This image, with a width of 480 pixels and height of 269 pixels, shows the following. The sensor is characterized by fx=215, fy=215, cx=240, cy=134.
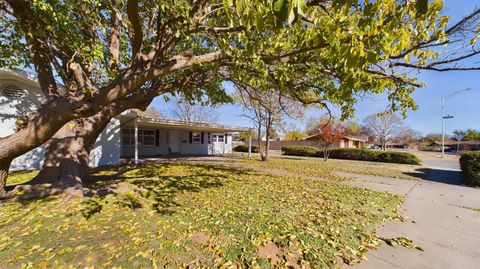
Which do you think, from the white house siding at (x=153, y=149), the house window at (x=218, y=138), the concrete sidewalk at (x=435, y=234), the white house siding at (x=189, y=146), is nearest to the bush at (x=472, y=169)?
the concrete sidewalk at (x=435, y=234)

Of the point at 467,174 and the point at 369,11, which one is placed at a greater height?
the point at 369,11

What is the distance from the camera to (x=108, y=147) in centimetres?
1194

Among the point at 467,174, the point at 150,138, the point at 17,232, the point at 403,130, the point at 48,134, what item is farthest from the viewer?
the point at 403,130

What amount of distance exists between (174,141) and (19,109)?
11.5m

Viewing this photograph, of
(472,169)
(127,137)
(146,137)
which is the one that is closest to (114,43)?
(127,137)

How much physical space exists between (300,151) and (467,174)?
58.5ft

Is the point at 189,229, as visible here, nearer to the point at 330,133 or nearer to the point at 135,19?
the point at 135,19

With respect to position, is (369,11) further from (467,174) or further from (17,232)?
(467,174)

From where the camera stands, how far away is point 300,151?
2673 cm

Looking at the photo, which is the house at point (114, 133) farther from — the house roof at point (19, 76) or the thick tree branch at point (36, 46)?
the thick tree branch at point (36, 46)

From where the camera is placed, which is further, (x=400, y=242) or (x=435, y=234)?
(x=435, y=234)

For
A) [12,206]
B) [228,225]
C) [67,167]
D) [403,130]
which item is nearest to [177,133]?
[67,167]

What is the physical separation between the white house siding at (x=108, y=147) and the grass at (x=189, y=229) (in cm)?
644

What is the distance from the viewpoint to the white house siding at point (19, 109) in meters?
8.92
